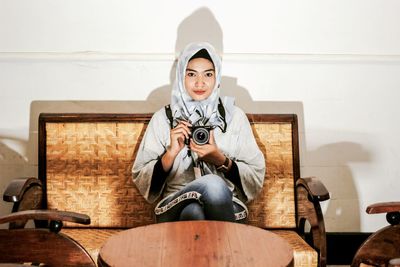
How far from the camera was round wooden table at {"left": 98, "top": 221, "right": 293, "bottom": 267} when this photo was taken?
2102mm

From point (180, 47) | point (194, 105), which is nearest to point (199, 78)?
point (194, 105)

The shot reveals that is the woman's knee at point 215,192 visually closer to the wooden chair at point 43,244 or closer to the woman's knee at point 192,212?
the woman's knee at point 192,212

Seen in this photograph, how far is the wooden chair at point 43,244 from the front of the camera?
8.30 ft

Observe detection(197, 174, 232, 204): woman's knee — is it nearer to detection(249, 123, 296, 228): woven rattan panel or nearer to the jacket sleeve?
the jacket sleeve

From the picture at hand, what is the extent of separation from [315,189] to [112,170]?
1055 millimetres

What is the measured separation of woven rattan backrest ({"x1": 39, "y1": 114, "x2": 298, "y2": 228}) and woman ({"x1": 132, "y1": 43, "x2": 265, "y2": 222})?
0.72ft

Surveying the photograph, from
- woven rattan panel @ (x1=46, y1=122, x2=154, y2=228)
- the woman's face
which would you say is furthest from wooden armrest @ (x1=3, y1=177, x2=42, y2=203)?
the woman's face

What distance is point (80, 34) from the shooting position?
3.61 metres

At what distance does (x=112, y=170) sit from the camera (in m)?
3.37

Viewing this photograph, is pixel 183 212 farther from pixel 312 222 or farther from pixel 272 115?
pixel 272 115

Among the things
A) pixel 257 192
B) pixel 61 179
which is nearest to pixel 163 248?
pixel 257 192

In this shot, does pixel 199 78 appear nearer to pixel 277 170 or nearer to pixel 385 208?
pixel 277 170

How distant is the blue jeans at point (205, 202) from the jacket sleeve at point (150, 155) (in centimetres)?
28

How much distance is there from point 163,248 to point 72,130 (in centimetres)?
133
